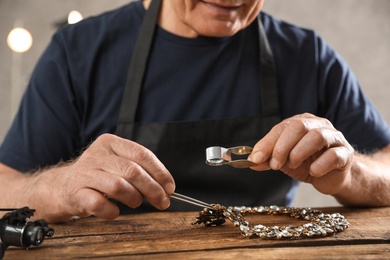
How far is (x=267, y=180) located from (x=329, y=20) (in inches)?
61.9

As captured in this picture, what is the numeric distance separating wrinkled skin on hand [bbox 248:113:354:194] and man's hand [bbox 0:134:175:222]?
211mm

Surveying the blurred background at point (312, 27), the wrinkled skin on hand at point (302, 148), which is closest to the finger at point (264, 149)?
the wrinkled skin on hand at point (302, 148)

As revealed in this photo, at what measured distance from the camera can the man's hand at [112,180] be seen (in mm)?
1196

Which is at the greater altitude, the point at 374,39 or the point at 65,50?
the point at 374,39

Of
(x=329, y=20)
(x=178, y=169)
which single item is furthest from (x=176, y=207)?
(x=329, y=20)

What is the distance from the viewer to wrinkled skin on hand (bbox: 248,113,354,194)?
1.25 metres

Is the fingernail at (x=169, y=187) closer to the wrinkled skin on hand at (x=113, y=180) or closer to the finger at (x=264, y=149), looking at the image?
the wrinkled skin on hand at (x=113, y=180)

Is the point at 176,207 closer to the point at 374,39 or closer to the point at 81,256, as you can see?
the point at 81,256

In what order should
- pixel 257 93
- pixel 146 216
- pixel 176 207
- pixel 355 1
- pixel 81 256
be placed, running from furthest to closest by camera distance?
1. pixel 355 1
2. pixel 257 93
3. pixel 176 207
4. pixel 146 216
5. pixel 81 256

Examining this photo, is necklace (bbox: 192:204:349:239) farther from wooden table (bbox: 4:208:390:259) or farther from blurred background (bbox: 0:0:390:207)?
blurred background (bbox: 0:0:390:207)

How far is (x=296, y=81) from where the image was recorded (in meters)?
1.95

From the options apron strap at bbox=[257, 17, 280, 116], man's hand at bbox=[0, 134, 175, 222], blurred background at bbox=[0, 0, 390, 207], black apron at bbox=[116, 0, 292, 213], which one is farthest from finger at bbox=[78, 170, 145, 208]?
blurred background at bbox=[0, 0, 390, 207]

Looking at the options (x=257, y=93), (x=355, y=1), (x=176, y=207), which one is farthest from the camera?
(x=355, y=1)

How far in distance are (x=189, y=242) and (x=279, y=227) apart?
0.66ft
